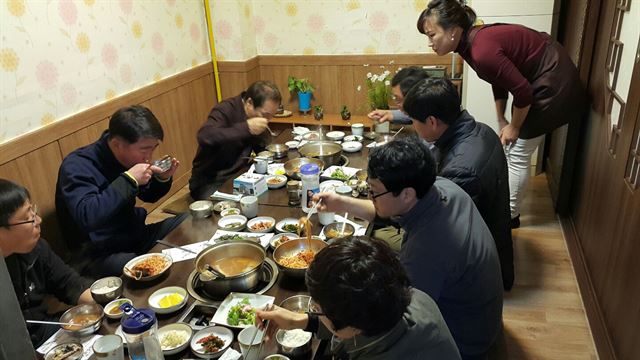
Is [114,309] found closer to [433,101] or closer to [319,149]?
[433,101]

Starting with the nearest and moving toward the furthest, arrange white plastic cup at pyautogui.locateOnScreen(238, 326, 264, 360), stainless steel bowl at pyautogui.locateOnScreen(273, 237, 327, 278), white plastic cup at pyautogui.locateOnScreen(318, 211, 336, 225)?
white plastic cup at pyautogui.locateOnScreen(238, 326, 264, 360), stainless steel bowl at pyautogui.locateOnScreen(273, 237, 327, 278), white plastic cup at pyautogui.locateOnScreen(318, 211, 336, 225)

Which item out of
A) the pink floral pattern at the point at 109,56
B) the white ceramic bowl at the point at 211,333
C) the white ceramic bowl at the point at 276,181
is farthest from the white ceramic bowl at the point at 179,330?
the pink floral pattern at the point at 109,56

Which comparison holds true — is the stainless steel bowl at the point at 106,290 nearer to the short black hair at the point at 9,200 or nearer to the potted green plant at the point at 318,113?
the short black hair at the point at 9,200

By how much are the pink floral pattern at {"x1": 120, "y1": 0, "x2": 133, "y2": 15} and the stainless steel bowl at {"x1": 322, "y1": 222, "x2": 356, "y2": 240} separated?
279 centimetres

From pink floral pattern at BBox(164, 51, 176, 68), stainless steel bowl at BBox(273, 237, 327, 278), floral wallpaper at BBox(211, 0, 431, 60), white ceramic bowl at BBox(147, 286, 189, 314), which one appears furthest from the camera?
floral wallpaper at BBox(211, 0, 431, 60)

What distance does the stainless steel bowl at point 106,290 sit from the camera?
75.4 inches

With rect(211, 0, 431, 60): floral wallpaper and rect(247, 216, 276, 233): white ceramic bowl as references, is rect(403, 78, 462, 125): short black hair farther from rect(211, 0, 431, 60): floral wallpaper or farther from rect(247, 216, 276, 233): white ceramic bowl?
rect(211, 0, 431, 60): floral wallpaper

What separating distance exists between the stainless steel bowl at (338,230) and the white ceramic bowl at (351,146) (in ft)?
3.86

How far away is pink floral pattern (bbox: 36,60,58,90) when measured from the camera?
10.5 feet

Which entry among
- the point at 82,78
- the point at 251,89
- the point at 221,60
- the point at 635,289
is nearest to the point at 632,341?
the point at 635,289

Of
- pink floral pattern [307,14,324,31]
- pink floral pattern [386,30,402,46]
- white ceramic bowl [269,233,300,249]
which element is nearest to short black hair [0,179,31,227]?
white ceramic bowl [269,233,300,249]

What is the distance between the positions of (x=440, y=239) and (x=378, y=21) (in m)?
4.00

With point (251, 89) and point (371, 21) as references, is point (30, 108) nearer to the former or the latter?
point (251, 89)

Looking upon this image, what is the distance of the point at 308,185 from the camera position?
2.59 metres
